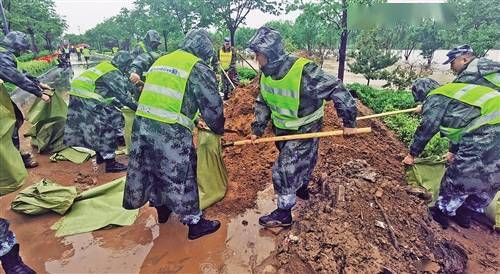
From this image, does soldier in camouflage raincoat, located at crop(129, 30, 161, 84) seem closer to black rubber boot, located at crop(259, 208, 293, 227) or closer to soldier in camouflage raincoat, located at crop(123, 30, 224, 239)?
soldier in camouflage raincoat, located at crop(123, 30, 224, 239)

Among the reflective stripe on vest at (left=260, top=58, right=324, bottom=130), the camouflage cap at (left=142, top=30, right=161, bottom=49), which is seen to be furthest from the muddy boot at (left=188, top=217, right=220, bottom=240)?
the camouflage cap at (left=142, top=30, right=161, bottom=49)

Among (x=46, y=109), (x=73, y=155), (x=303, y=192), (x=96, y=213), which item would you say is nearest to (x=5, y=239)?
(x=96, y=213)

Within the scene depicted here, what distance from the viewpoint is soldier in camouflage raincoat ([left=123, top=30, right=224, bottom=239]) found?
8.09 feet

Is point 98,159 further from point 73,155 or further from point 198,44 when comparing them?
point 198,44

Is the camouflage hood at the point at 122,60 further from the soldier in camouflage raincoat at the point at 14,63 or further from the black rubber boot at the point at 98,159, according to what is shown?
the black rubber boot at the point at 98,159

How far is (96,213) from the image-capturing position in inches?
128

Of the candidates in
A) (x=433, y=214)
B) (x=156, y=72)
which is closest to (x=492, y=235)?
(x=433, y=214)

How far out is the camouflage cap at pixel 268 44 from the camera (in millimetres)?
2654

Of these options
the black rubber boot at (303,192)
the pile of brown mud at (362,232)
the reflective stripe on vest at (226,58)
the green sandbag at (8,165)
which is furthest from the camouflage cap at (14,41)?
the reflective stripe on vest at (226,58)

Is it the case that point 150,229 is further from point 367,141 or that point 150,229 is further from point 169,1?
point 169,1

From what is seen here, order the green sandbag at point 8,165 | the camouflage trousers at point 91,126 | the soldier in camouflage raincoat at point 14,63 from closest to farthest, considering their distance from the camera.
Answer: the green sandbag at point 8,165 < the soldier in camouflage raincoat at point 14,63 < the camouflage trousers at point 91,126

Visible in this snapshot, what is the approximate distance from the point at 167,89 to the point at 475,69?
2.68m

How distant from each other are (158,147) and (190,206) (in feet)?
1.89

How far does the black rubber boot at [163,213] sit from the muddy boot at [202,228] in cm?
39
